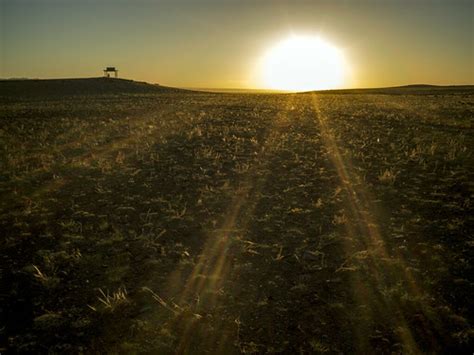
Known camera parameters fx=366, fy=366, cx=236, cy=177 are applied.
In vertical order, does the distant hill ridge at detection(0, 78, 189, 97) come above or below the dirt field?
above

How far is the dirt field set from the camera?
15.8ft

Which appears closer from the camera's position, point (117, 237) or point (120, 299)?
point (120, 299)

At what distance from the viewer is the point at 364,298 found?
544cm

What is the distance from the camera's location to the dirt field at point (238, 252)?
4820 millimetres

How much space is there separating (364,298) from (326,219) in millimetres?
3066

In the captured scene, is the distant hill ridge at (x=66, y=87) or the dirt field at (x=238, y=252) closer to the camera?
the dirt field at (x=238, y=252)

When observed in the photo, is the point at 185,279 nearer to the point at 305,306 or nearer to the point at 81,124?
the point at 305,306

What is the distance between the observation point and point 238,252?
695cm

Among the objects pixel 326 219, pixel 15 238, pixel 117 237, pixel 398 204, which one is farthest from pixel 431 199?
pixel 15 238

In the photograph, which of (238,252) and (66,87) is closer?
(238,252)

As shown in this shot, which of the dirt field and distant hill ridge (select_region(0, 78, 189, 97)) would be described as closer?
the dirt field

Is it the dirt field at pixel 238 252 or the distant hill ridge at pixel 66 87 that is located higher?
the distant hill ridge at pixel 66 87

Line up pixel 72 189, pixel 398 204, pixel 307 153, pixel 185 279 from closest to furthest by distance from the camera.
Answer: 1. pixel 185 279
2. pixel 398 204
3. pixel 72 189
4. pixel 307 153

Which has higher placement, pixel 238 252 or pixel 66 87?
pixel 66 87
